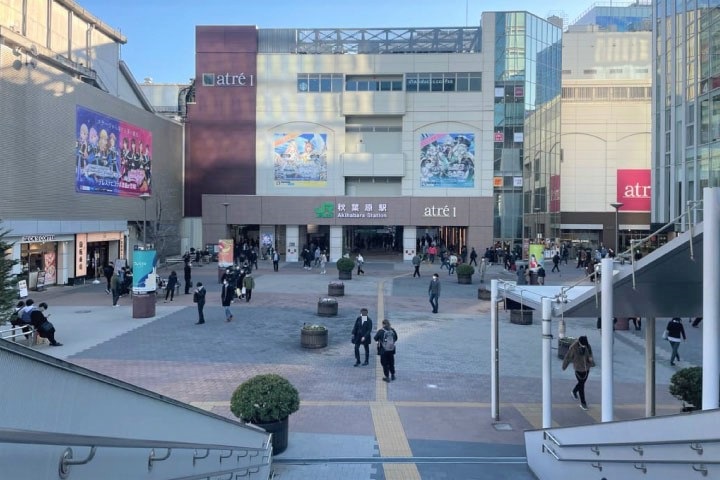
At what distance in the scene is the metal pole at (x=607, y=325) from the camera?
6246 millimetres

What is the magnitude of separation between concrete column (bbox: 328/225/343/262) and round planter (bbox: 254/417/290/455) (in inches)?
1520

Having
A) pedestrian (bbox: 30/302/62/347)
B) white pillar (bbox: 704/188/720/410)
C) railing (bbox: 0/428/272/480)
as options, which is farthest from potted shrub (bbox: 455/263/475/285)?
white pillar (bbox: 704/188/720/410)

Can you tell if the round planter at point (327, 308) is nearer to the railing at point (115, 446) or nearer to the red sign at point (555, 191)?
the railing at point (115, 446)

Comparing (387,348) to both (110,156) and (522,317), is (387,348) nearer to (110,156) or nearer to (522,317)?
(522,317)

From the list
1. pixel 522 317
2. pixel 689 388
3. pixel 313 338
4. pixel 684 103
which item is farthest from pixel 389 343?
pixel 684 103

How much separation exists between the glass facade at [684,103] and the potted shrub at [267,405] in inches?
1209

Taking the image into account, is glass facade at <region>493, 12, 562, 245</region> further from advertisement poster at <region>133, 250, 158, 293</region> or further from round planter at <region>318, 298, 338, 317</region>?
advertisement poster at <region>133, 250, 158, 293</region>

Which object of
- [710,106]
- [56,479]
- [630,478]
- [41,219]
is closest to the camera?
[56,479]

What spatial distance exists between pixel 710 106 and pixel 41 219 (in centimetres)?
3665

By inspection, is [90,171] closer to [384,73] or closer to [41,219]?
[41,219]

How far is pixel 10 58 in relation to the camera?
25.1m

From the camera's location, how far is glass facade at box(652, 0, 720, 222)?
30.8m

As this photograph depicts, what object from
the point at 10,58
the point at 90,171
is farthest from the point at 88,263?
the point at 10,58

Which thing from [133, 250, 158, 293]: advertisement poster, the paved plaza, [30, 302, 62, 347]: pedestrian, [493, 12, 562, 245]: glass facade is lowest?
the paved plaza
